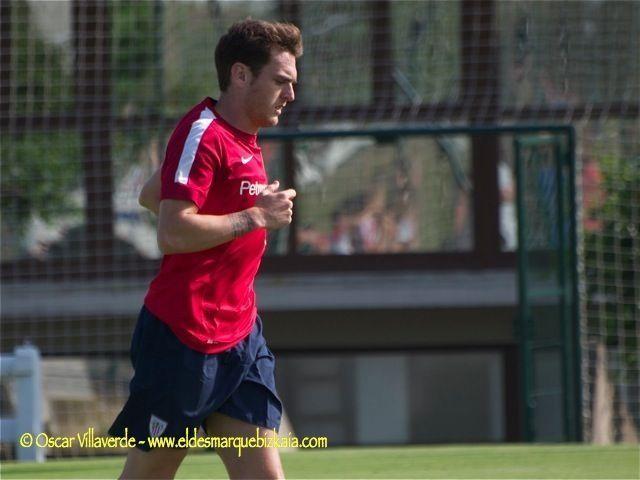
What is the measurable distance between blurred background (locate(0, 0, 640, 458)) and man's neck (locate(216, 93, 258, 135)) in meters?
8.11

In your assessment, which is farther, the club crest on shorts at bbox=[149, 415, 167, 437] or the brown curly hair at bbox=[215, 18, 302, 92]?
the brown curly hair at bbox=[215, 18, 302, 92]

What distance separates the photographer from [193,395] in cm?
438

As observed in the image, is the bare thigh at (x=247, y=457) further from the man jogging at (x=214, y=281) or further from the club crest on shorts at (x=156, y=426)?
the club crest on shorts at (x=156, y=426)

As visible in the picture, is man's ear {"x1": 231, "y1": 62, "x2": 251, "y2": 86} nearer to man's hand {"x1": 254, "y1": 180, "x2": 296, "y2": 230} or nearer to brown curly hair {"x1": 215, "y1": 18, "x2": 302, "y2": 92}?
brown curly hair {"x1": 215, "y1": 18, "x2": 302, "y2": 92}

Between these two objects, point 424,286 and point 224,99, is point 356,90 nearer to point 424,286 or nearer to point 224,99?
point 424,286

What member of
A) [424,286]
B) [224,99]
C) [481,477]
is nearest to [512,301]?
[424,286]

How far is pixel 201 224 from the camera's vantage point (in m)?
4.26

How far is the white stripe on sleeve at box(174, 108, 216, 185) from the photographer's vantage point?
4281 mm

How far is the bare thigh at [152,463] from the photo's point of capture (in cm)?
438

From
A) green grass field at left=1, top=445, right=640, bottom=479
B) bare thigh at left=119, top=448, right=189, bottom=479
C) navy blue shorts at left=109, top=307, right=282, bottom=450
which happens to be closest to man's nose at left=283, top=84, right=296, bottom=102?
navy blue shorts at left=109, top=307, right=282, bottom=450

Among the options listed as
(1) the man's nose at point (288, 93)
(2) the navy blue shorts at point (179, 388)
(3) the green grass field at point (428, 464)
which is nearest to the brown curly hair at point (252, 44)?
(1) the man's nose at point (288, 93)

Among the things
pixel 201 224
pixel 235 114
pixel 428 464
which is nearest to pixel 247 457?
pixel 201 224

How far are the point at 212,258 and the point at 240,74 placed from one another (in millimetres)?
571

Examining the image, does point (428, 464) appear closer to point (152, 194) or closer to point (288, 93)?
point (152, 194)
